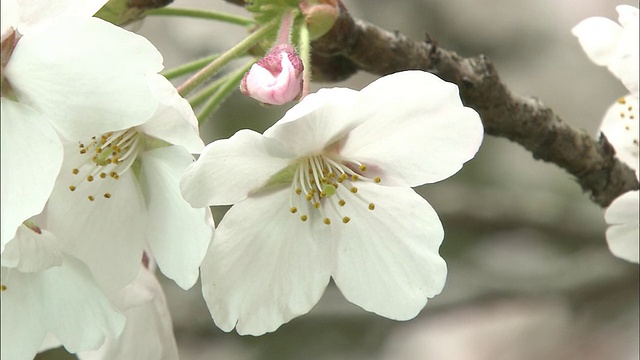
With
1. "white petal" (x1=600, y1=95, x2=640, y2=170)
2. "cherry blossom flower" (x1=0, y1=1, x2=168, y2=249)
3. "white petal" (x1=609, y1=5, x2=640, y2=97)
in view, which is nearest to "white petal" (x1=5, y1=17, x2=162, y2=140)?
"cherry blossom flower" (x1=0, y1=1, x2=168, y2=249)

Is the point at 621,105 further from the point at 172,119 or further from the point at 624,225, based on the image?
the point at 172,119

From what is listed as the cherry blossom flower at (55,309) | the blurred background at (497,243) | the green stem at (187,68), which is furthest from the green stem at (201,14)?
the blurred background at (497,243)

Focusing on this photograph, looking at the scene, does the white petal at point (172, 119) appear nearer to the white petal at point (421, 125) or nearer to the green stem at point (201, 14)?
the white petal at point (421, 125)

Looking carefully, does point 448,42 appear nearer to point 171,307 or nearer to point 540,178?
point 540,178

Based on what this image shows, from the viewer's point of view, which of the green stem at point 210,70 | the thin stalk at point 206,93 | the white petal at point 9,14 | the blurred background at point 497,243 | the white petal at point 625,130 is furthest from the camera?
the blurred background at point 497,243

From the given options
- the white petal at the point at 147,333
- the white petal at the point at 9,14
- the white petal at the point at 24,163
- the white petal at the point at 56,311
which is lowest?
the white petal at the point at 147,333

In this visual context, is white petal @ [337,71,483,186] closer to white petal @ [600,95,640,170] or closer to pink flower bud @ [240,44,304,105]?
pink flower bud @ [240,44,304,105]

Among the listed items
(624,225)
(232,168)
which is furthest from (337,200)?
(624,225)
